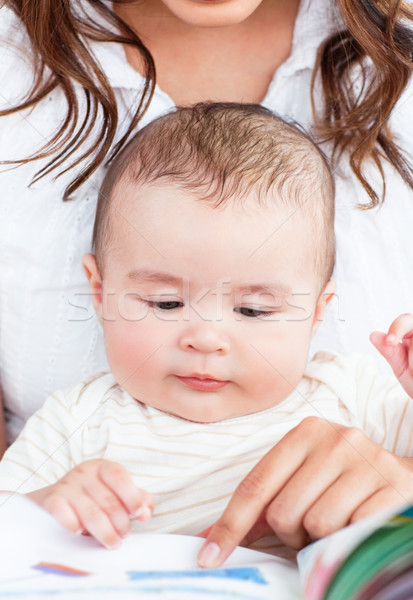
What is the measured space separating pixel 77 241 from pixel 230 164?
373mm

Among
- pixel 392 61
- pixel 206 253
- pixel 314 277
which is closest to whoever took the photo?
pixel 206 253

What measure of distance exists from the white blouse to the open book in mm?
504

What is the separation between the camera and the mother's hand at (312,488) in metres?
0.83

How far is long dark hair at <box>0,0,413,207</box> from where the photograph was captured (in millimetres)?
1272

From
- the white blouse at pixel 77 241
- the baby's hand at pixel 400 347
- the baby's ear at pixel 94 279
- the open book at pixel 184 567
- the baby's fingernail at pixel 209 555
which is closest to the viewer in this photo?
the open book at pixel 184 567

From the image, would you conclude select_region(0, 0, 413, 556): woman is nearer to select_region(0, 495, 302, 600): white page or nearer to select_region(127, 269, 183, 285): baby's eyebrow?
select_region(127, 269, 183, 285): baby's eyebrow

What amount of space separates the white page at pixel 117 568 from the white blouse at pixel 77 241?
486 millimetres

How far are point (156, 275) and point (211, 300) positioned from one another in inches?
3.7

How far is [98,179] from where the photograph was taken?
4.28 feet

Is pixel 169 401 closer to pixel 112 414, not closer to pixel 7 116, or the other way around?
pixel 112 414

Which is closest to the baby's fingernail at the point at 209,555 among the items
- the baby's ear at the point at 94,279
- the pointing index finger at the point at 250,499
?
the pointing index finger at the point at 250,499

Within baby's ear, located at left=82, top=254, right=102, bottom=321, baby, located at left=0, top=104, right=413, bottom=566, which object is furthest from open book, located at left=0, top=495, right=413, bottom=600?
baby's ear, located at left=82, top=254, right=102, bottom=321

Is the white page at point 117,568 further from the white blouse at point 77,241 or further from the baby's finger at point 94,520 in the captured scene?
the white blouse at point 77,241

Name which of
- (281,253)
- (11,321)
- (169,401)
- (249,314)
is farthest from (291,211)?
(11,321)
